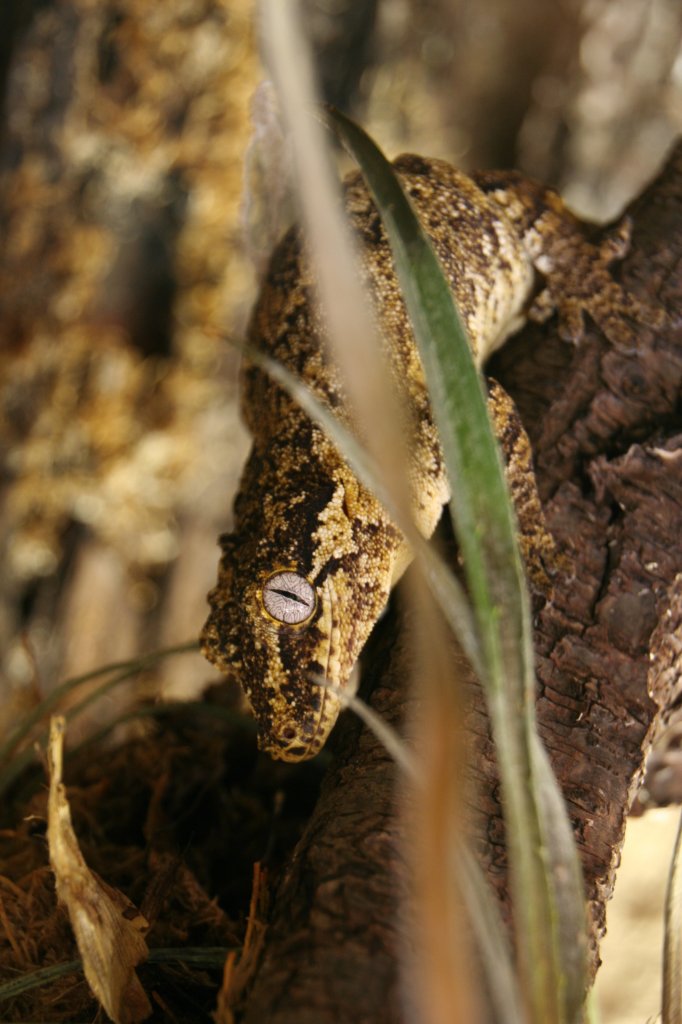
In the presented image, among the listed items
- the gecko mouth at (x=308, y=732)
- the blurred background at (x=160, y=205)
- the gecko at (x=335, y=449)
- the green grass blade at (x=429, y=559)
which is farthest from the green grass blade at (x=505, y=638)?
the blurred background at (x=160, y=205)

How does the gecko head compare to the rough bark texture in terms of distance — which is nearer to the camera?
the rough bark texture

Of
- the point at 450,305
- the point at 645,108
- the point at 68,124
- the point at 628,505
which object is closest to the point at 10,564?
the point at 68,124

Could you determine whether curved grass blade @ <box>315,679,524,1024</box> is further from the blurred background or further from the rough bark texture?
the blurred background

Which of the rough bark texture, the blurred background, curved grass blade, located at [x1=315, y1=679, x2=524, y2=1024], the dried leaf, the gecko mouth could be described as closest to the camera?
curved grass blade, located at [x1=315, y1=679, x2=524, y2=1024]

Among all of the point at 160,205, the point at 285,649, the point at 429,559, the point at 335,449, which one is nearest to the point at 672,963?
the point at 429,559

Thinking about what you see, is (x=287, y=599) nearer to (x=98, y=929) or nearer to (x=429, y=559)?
(x=98, y=929)

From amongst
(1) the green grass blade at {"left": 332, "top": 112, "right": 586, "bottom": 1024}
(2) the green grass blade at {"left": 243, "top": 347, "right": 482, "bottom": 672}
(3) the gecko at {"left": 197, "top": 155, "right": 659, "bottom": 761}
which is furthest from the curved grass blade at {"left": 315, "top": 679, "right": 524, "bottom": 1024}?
(3) the gecko at {"left": 197, "top": 155, "right": 659, "bottom": 761}

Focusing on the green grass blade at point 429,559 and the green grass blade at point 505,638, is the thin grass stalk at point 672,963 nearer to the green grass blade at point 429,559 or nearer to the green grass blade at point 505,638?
the green grass blade at point 505,638
